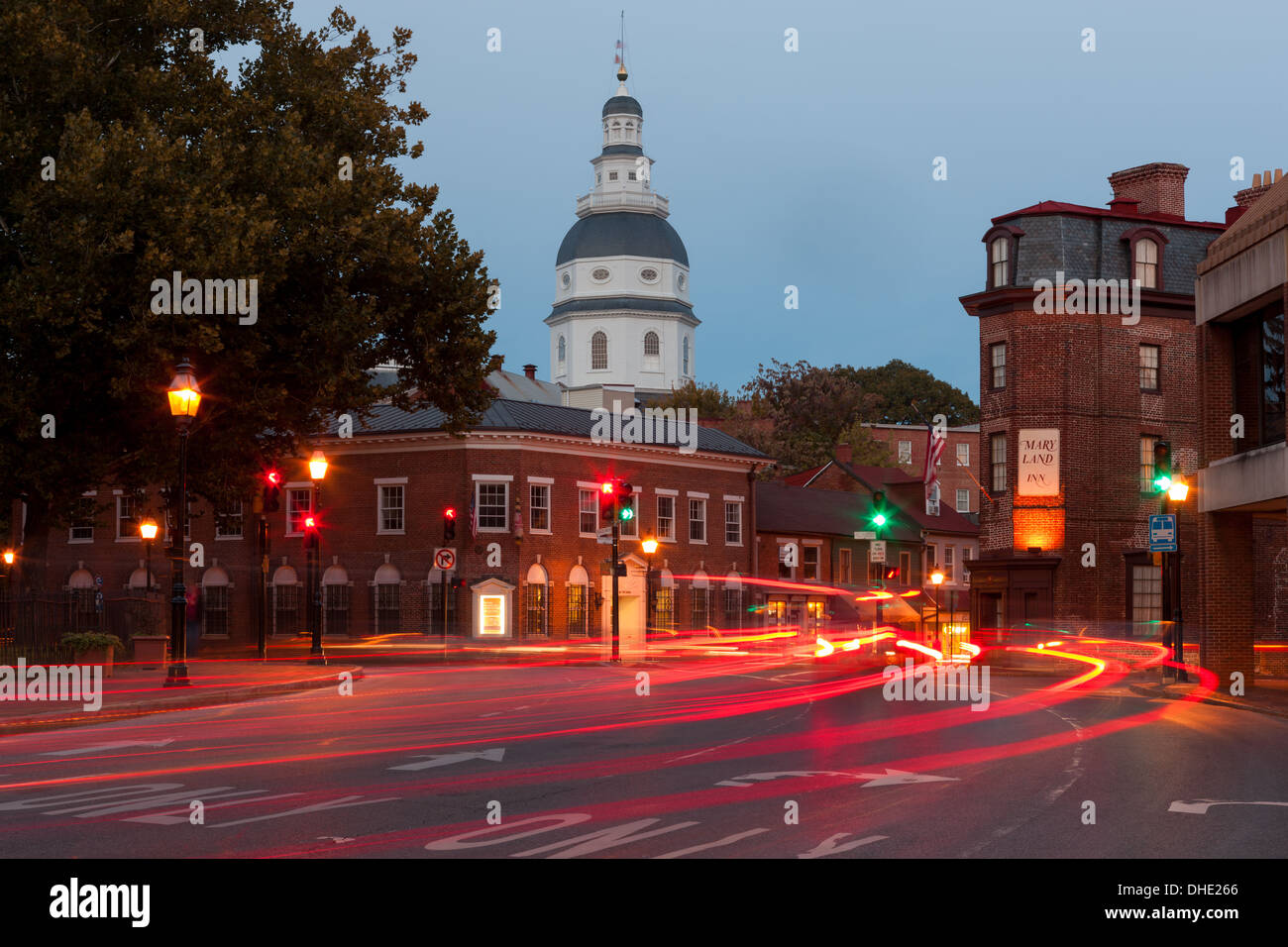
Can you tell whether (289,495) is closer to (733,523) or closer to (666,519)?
(666,519)

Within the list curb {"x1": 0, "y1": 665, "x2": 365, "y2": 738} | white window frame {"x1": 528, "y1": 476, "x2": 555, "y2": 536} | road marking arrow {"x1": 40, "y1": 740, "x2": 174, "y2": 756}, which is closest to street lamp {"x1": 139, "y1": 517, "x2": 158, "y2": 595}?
white window frame {"x1": 528, "y1": 476, "x2": 555, "y2": 536}

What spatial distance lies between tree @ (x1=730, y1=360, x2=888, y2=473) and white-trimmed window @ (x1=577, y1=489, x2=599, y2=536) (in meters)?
35.7

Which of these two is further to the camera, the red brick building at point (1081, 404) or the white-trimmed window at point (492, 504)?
the white-trimmed window at point (492, 504)

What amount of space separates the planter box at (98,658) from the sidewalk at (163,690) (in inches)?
10.5

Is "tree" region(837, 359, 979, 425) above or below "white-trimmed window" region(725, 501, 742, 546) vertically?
above

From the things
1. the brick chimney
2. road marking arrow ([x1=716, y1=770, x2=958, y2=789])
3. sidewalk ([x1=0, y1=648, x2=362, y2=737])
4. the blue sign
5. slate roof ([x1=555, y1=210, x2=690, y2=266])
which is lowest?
sidewalk ([x1=0, y1=648, x2=362, y2=737])

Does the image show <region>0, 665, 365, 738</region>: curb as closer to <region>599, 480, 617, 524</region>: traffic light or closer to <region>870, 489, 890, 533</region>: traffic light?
<region>599, 480, 617, 524</region>: traffic light

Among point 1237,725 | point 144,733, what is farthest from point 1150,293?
point 144,733

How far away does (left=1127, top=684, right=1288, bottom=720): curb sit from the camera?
25242mm

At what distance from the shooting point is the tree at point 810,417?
9606 centimetres

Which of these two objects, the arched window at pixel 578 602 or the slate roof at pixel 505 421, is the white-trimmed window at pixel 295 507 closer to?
the slate roof at pixel 505 421

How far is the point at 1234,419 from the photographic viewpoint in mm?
31078

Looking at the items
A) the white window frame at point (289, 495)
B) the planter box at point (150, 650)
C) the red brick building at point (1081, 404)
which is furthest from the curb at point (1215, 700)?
the white window frame at point (289, 495)
